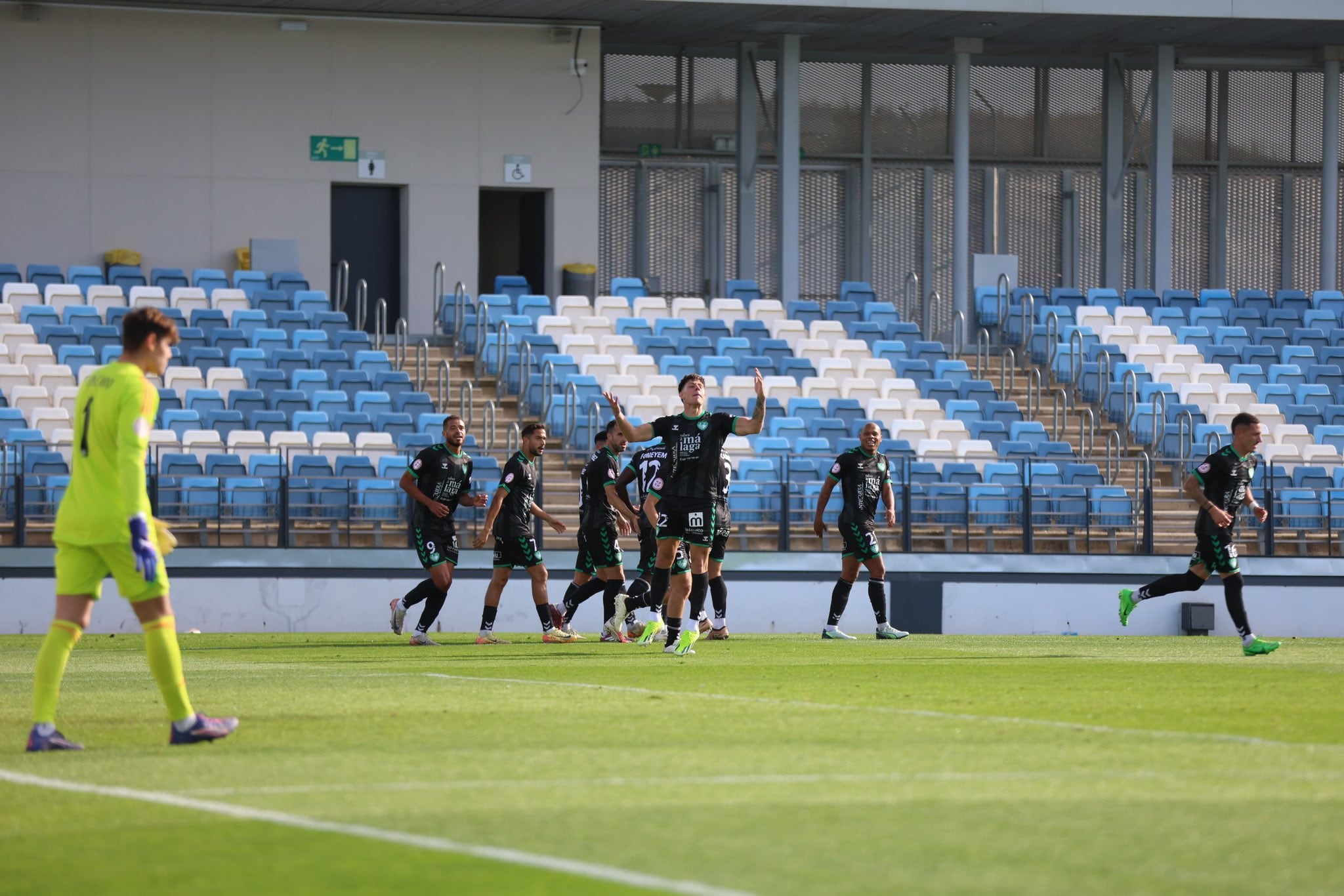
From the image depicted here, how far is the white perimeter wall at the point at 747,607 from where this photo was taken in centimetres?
2112

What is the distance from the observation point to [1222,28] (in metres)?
32.4

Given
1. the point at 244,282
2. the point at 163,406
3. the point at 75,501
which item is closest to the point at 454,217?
the point at 244,282

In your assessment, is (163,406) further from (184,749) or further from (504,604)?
(184,749)

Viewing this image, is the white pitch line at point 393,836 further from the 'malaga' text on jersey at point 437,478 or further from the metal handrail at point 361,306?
the metal handrail at point 361,306

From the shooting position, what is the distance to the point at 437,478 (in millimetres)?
16969

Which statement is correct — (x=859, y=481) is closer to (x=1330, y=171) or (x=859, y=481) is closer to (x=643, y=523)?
(x=643, y=523)

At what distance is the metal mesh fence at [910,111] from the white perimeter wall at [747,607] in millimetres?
16546

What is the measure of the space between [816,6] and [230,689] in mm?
20893

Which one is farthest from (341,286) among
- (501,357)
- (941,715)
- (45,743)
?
(45,743)

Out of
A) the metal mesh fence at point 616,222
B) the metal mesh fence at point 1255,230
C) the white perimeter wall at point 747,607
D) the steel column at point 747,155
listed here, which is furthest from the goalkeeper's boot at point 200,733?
the metal mesh fence at point 1255,230

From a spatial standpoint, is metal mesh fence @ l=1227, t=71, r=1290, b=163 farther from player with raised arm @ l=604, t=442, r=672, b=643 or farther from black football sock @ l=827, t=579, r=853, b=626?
player with raised arm @ l=604, t=442, r=672, b=643

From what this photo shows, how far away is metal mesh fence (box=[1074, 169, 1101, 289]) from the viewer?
39.0m

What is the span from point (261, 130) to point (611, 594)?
15.9 m

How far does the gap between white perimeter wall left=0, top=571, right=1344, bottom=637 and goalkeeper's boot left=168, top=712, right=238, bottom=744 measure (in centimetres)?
1280
